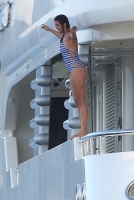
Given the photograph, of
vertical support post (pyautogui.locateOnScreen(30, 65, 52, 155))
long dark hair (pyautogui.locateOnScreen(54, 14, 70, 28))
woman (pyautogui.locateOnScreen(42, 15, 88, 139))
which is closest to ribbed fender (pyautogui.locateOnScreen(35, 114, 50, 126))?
vertical support post (pyautogui.locateOnScreen(30, 65, 52, 155))

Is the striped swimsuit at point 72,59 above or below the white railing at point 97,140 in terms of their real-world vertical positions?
above

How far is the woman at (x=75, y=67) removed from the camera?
36.0 ft

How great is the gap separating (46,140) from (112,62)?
1635 mm

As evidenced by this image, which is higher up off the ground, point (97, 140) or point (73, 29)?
point (73, 29)

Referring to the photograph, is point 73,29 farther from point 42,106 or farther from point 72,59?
point 42,106

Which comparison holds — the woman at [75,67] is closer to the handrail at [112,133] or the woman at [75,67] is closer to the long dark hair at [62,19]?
the long dark hair at [62,19]

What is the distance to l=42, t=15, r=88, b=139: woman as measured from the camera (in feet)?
36.0

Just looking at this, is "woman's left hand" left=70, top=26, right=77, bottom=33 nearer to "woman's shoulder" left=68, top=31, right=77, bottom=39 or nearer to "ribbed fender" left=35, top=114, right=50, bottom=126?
"woman's shoulder" left=68, top=31, right=77, bottom=39

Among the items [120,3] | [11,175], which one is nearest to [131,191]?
[120,3]

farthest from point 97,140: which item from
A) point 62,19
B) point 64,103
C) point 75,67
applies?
point 64,103

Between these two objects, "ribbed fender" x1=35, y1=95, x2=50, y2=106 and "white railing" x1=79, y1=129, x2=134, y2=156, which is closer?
"white railing" x1=79, y1=129, x2=134, y2=156

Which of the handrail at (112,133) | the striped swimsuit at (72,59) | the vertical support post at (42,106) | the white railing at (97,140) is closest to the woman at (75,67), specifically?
the striped swimsuit at (72,59)

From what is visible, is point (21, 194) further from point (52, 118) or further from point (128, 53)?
point (128, 53)

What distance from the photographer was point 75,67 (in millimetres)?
11086
